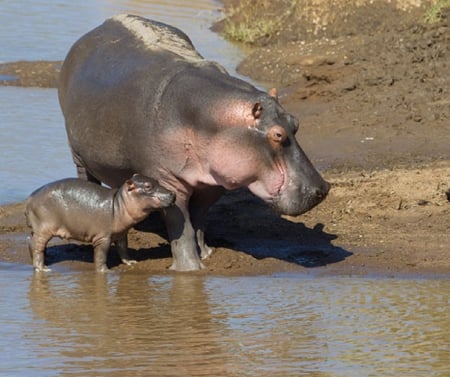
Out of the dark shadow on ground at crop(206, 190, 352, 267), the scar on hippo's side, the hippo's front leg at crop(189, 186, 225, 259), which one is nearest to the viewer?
→ the scar on hippo's side

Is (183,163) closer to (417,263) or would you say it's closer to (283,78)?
(417,263)

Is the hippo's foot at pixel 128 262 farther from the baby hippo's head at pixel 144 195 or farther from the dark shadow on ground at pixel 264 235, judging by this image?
the dark shadow on ground at pixel 264 235

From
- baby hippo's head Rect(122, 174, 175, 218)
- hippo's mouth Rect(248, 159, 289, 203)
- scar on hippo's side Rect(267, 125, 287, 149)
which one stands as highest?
scar on hippo's side Rect(267, 125, 287, 149)

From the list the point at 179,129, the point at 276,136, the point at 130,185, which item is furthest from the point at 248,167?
the point at 130,185

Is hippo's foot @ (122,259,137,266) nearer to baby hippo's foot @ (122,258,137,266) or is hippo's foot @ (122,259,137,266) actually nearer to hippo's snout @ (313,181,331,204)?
baby hippo's foot @ (122,258,137,266)

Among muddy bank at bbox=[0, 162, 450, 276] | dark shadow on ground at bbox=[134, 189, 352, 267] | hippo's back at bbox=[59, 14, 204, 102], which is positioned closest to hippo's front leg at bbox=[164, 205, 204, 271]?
muddy bank at bbox=[0, 162, 450, 276]

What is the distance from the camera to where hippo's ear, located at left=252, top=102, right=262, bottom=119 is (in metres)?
7.82

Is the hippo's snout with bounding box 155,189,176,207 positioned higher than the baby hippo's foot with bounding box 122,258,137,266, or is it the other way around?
the hippo's snout with bounding box 155,189,176,207

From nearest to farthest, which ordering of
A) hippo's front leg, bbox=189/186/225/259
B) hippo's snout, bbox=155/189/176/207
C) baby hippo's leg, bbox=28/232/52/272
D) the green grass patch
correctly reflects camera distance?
hippo's snout, bbox=155/189/176/207 < baby hippo's leg, bbox=28/232/52/272 < hippo's front leg, bbox=189/186/225/259 < the green grass patch

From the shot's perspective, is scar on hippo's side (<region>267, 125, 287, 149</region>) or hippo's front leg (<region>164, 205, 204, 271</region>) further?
hippo's front leg (<region>164, 205, 204, 271</region>)

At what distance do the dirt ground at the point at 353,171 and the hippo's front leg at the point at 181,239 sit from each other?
0.16m

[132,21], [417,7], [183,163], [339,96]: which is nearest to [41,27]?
[417,7]

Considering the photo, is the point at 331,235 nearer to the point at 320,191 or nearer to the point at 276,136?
the point at 320,191

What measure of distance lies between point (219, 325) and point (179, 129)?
1669 millimetres
